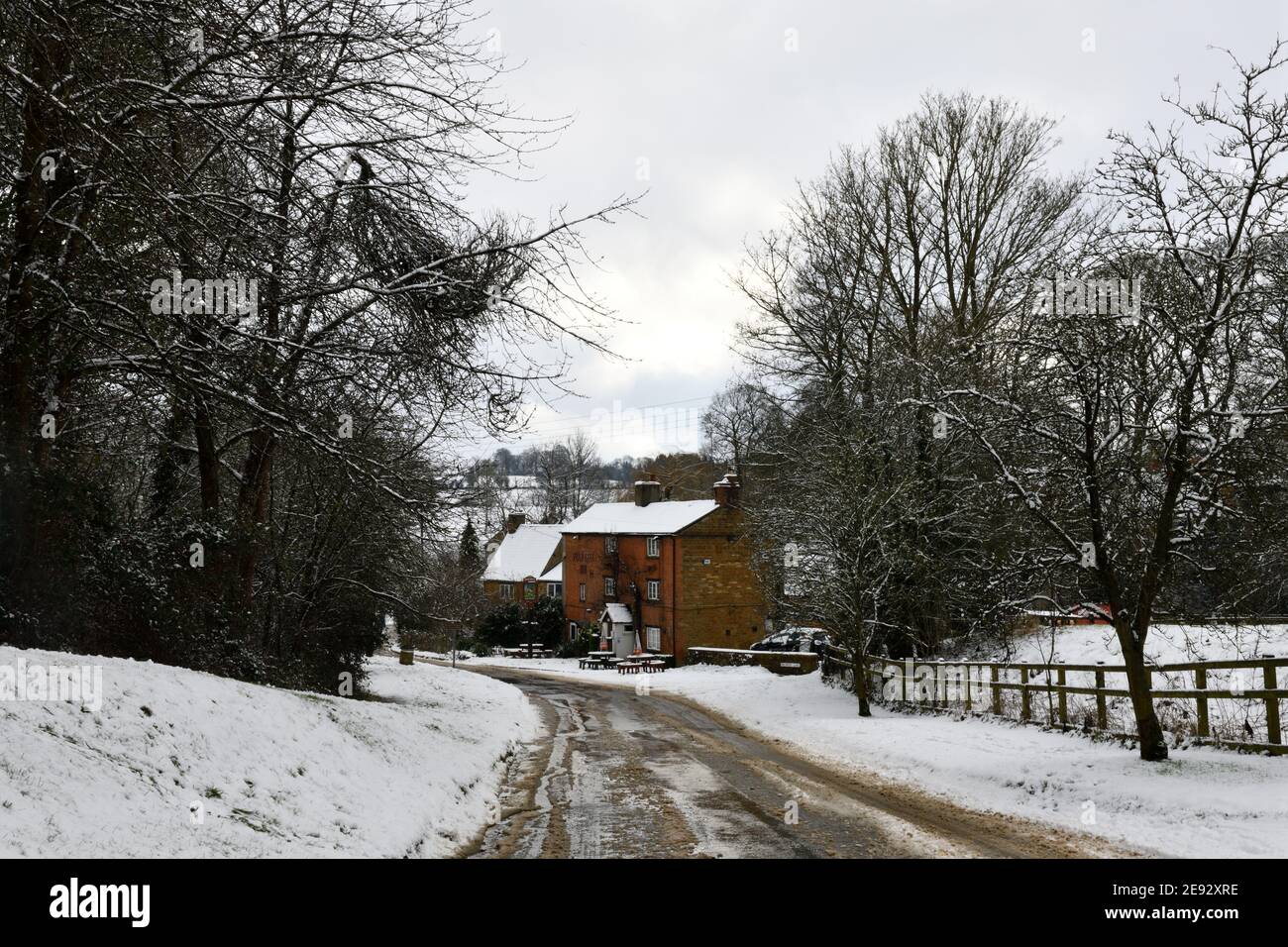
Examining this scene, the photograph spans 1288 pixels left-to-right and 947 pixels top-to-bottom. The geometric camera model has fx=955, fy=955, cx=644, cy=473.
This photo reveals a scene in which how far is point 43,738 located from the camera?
6.69m

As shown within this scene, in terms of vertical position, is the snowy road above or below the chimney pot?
below

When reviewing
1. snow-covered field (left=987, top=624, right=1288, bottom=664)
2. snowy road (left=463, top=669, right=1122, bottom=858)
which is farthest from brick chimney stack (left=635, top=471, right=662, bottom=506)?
snowy road (left=463, top=669, right=1122, bottom=858)

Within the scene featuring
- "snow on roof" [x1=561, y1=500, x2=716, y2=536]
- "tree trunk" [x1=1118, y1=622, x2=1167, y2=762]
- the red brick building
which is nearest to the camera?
"tree trunk" [x1=1118, y1=622, x2=1167, y2=762]

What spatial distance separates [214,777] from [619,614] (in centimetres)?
4748

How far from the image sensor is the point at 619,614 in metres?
55.0

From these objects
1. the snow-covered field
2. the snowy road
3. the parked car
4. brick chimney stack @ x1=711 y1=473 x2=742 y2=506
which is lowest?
the parked car

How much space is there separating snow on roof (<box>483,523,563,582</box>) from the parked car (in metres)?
31.2

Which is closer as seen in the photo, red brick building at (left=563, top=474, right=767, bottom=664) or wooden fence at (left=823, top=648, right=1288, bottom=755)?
wooden fence at (left=823, top=648, right=1288, bottom=755)

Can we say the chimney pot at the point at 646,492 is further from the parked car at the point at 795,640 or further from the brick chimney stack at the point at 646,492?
the parked car at the point at 795,640

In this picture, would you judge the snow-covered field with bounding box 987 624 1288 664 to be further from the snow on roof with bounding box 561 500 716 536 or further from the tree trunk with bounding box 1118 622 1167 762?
the snow on roof with bounding box 561 500 716 536

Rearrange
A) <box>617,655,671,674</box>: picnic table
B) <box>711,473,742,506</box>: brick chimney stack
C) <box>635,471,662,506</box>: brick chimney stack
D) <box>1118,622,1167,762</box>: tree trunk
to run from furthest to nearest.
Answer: <box>635,471,662,506</box>: brick chimney stack
<box>711,473,742,506</box>: brick chimney stack
<box>617,655,671,674</box>: picnic table
<box>1118,622,1167,762</box>: tree trunk

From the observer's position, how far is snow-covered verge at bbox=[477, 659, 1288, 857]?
948cm

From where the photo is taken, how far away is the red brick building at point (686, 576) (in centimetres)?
5116

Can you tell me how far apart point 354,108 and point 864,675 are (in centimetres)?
1816
